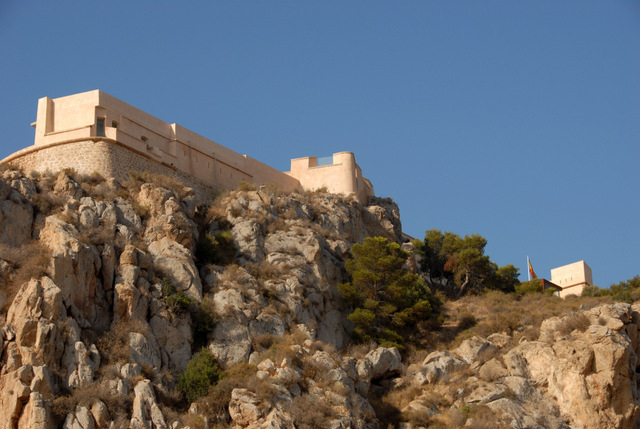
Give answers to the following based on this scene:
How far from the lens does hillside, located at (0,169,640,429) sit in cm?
2767

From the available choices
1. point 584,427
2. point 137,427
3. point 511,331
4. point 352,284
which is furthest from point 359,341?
point 137,427

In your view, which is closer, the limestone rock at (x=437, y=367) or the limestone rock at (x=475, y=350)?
the limestone rock at (x=437, y=367)

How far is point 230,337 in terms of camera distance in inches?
1278

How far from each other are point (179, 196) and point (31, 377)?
1299 cm

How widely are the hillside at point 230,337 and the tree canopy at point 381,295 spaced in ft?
2.40

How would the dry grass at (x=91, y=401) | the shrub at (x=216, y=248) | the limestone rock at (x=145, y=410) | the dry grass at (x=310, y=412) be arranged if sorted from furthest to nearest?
the shrub at (x=216, y=248) → the dry grass at (x=310, y=412) → the limestone rock at (x=145, y=410) → the dry grass at (x=91, y=401)

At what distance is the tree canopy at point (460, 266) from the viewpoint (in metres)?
47.3

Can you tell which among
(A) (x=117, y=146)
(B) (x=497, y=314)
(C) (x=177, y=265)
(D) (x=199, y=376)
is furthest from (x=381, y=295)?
(A) (x=117, y=146)

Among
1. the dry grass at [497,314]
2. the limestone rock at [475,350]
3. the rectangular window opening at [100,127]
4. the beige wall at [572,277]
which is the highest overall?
the rectangular window opening at [100,127]

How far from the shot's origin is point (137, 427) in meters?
26.6

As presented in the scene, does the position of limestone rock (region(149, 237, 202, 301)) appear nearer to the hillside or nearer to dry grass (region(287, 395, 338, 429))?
the hillside

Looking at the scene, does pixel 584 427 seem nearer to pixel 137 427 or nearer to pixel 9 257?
pixel 137 427

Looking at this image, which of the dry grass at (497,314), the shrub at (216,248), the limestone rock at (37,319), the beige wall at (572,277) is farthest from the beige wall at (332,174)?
the limestone rock at (37,319)

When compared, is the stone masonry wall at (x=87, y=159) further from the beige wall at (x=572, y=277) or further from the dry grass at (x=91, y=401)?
the beige wall at (x=572, y=277)
